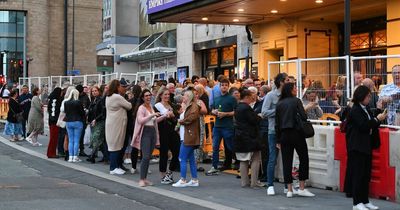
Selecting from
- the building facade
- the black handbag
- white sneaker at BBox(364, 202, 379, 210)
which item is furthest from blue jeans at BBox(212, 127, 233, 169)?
the building facade

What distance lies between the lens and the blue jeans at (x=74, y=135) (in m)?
14.9

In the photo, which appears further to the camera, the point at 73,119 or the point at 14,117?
the point at 14,117

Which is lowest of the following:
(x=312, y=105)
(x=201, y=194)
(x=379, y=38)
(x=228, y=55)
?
(x=201, y=194)

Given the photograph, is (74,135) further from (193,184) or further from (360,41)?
(360,41)

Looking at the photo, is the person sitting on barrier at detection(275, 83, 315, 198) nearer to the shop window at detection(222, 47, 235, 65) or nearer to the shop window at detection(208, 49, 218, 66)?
the shop window at detection(222, 47, 235, 65)

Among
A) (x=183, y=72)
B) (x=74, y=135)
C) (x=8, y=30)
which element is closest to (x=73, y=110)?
(x=74, y=135)

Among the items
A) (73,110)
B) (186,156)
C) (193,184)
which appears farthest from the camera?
(73,110)

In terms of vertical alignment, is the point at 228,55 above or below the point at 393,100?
above

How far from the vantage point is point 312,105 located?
35.9ft

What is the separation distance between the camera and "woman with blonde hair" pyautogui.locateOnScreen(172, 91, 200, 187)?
35.7ft

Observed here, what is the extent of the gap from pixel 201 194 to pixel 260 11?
37.1ft

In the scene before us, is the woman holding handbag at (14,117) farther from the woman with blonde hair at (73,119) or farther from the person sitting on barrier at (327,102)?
the person sitting on barrier at (327,102)

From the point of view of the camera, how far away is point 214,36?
29.2 m

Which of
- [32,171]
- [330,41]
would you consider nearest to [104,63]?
[330,41]
